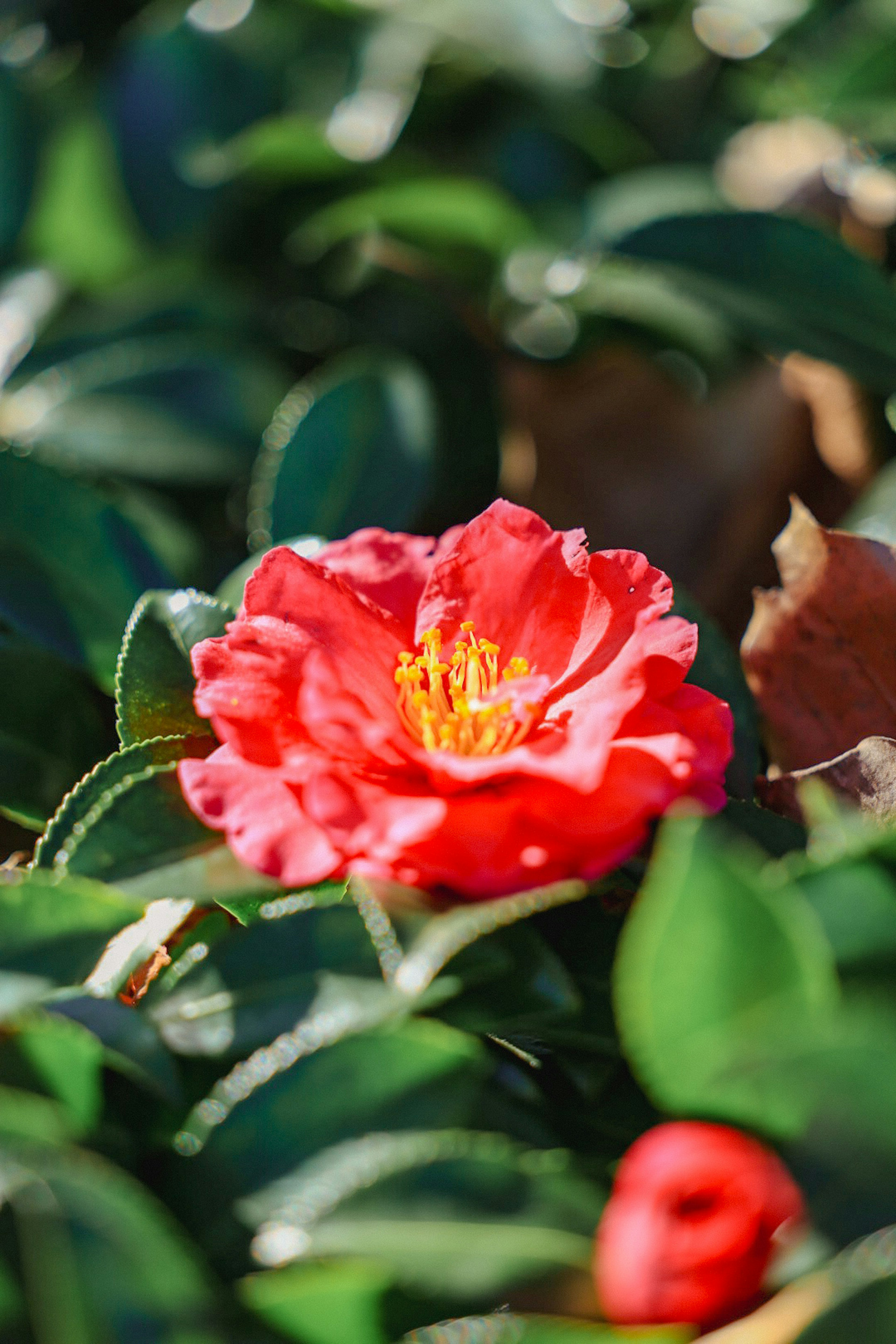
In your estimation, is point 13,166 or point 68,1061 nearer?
point 68,1061

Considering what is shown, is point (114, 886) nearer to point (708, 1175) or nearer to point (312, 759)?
point (312, 759)

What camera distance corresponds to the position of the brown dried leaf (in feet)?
2.09

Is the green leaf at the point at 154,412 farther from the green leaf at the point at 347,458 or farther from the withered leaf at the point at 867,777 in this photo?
the withered leaf at the point at 867,777

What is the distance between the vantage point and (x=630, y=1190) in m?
0.42

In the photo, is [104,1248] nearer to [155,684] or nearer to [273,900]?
[273,900]

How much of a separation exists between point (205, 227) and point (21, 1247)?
3.29 feet

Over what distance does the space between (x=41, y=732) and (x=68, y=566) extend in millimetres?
110

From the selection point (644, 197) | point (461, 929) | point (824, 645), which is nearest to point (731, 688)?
point (824, 645)

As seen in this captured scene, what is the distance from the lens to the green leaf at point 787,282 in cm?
85

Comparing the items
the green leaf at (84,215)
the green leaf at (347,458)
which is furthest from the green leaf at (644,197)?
the green leaf at (84,215)

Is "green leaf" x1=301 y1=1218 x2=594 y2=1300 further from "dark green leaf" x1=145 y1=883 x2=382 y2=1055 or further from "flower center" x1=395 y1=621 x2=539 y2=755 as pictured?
"flower center" x1=395 y1=621 x2=539 y2=755

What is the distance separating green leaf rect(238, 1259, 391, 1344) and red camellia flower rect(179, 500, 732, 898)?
0.45ft

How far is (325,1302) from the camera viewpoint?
1.33 feet

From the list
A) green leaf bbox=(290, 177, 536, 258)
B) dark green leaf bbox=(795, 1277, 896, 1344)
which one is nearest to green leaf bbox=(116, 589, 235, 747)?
dark green leaf bbox=(795, 1277, 896, 1344)
